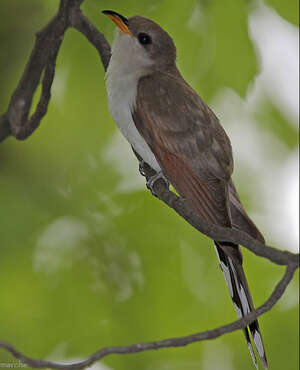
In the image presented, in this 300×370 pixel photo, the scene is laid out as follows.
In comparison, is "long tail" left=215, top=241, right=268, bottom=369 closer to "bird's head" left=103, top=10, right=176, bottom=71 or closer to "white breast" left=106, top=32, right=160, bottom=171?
"white breast" left=106, top=32, right=160, bottom=171

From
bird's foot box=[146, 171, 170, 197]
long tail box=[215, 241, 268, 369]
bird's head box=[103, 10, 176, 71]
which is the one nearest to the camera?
long tail box=[215, 241, 268, 369]

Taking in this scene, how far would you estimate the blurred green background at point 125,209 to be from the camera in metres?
2.89

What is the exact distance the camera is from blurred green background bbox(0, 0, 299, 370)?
2.89 meters

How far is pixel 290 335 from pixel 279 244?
21.4 inches

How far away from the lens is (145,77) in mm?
2545

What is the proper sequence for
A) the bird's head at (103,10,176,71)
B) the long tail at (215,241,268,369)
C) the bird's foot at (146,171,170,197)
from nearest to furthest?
1. the long tail at (215,241,268,369)
2. the bird's foot at (146,171,170,197)
3. the bird's head at (103,10,176,71)

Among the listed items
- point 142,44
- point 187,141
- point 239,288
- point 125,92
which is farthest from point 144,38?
point 239,288

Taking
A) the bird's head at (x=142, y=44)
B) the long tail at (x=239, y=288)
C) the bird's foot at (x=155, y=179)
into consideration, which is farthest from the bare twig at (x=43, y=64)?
the long tail at (x=239, y=288)

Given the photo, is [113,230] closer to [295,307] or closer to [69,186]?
[69,186]

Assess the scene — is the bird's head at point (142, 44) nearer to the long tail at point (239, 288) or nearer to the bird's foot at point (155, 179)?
the bird's foot at point (155, 179)

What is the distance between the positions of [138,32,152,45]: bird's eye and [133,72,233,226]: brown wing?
7.1 inches

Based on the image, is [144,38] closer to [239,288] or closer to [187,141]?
[187,141]

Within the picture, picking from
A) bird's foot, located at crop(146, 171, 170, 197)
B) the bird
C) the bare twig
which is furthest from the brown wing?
the bare twig

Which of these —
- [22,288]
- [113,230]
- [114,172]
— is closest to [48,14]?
[114,172]
